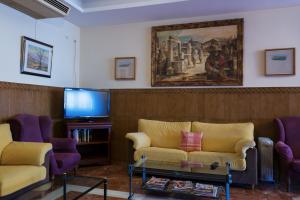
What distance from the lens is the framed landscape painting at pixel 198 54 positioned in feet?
14.4

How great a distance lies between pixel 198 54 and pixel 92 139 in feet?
8.06

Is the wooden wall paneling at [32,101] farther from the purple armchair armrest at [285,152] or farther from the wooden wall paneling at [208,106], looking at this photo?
the purple armchair armrest at [285,152]

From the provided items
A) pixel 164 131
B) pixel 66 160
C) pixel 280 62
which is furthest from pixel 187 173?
pixel 280 62

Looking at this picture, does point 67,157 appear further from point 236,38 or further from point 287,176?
point 236,38

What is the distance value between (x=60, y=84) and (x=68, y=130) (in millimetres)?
964

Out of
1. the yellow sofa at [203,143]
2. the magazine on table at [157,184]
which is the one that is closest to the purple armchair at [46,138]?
the yellow sofa at [203,143]

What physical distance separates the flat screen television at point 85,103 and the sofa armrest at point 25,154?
138 cm

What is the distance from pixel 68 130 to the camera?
4.38m

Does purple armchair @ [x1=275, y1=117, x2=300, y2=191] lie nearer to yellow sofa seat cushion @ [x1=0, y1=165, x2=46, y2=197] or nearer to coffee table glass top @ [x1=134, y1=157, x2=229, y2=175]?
coffee table glass top @ [x1=134, y1=157, x2=229, y2=175]

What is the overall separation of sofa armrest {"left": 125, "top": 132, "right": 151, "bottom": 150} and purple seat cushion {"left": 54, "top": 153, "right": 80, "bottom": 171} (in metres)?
0.86

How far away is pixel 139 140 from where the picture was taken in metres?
4.10

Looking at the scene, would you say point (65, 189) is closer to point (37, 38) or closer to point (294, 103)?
point (37, 38)

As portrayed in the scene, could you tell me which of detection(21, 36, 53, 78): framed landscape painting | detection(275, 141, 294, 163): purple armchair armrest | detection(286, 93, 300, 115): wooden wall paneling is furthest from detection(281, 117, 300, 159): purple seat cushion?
detection(21, 36, 53, 78): framed landscape painting

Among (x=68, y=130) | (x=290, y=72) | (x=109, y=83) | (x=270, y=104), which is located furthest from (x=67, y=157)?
(x=290, y=72)
